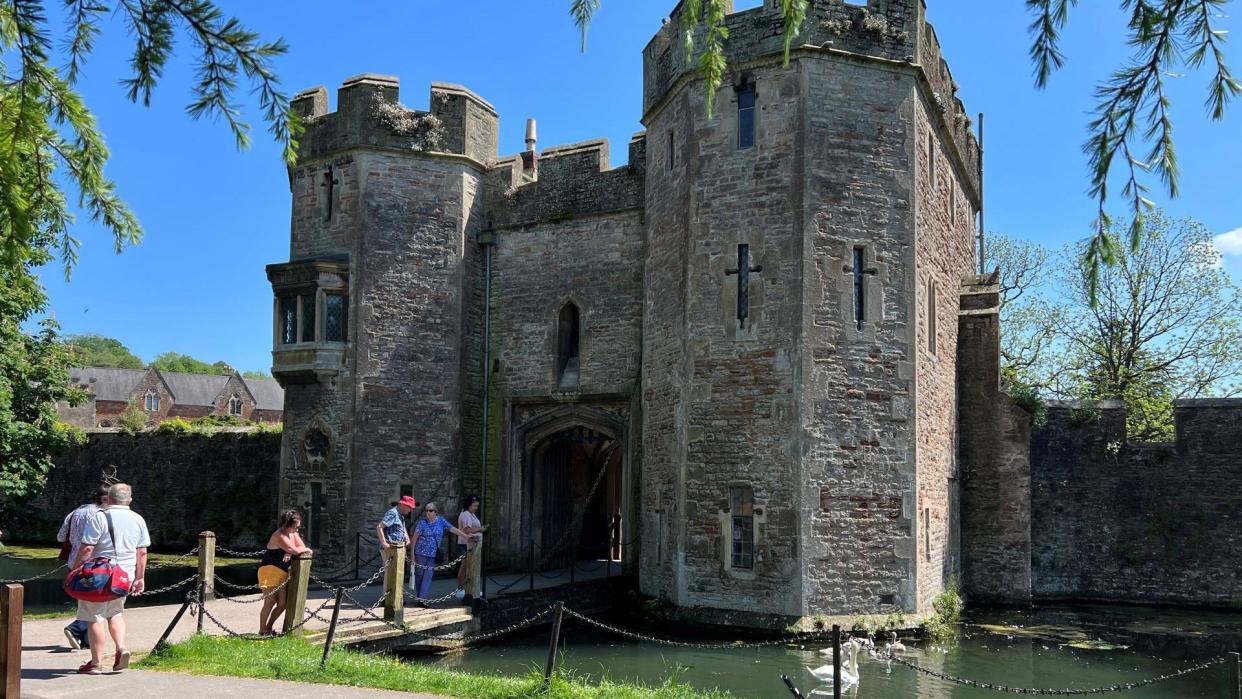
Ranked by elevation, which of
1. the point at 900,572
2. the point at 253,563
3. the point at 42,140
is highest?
the point at 42,140

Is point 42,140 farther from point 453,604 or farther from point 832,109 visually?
point 832,109

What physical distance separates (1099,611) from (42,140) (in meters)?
16.4

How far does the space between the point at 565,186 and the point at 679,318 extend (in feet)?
14.4

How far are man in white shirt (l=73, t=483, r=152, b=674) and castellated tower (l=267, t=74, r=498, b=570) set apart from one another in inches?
328

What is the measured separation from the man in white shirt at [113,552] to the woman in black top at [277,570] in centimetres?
207

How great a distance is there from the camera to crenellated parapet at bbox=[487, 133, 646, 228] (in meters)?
16.8

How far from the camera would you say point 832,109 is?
530 inches

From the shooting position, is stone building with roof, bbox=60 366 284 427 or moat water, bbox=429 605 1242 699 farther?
stone building with roof, bbox=60 366 284 427

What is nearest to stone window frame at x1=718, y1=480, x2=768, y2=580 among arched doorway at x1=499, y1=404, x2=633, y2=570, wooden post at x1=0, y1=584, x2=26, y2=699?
arched doorway at x1=499, y1=404, x2=633, y2=570

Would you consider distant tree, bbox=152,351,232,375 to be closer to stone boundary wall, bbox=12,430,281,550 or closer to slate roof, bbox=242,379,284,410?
slate roof, bbox=242,379,284,410

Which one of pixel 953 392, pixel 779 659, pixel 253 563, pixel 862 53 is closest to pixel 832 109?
pixel 862 53

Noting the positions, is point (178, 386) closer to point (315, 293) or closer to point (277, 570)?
point (315, 293)

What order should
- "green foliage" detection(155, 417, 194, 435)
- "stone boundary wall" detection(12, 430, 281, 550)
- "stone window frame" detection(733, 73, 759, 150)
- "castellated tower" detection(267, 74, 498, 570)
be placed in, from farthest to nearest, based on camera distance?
"green foliage" detection(155, 417, 194, 435), "stone boundary wall" detection(12, 430, 281, 550), "castellated tower" detection(267, 74, 498, 570), "stone window frame" detection(733, 73, 759, 150)

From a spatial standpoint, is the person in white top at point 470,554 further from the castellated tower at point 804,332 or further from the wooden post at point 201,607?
the wooden post at point 201,607
